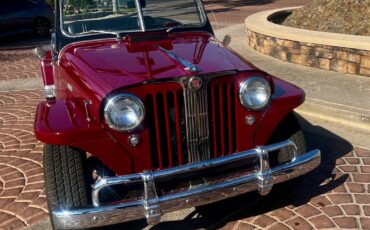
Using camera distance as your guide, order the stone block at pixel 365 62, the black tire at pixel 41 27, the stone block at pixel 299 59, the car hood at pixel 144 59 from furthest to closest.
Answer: the black tire at pixel 41 27 < the stone block at pixel 299 59 < the stone block at pixel 365 62 < the car hood at pixel 144 59

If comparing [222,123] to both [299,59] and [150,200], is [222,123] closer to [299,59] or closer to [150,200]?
[150,200]

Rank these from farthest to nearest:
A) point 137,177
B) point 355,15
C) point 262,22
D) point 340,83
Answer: point 262,22, point 355,15, point 340,83, point 137,177

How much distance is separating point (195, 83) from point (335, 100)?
280 cm

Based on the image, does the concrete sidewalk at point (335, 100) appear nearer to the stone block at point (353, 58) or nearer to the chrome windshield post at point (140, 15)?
the stone block at point (353, 58)

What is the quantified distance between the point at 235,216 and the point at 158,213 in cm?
87

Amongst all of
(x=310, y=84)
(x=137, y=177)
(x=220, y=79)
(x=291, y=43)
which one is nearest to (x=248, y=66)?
(x=220, y=79)

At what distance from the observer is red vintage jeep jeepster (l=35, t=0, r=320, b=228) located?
96.3 inches

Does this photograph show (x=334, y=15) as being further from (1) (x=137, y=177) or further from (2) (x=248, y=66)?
(1) (x=137, y=177)

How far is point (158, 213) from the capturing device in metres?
2.42

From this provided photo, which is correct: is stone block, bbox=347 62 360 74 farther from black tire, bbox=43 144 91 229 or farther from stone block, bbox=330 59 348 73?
black tire, bbox=43 144 91 229

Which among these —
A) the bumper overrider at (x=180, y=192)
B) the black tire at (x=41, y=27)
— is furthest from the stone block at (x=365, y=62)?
the black tire at (x=41, y=27)

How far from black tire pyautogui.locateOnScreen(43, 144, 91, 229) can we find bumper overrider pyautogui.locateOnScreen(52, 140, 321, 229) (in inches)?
5.1

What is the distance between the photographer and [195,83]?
2521 millimetres

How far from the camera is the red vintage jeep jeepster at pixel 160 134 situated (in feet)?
8.03
